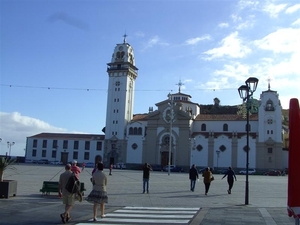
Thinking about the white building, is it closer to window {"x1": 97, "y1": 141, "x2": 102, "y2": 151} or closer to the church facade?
the church facade

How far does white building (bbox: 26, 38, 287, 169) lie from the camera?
70.2 m

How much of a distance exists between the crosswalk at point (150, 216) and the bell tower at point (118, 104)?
63.5 meters

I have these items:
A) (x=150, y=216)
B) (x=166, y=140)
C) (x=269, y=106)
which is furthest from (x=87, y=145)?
(x=150, y=216)

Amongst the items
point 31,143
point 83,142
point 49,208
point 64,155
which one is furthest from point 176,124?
point 49,208

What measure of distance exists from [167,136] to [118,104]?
43.0ft

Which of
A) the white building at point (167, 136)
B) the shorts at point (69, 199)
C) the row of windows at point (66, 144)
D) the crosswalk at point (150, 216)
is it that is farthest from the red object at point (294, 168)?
the row of windows at point (66, 144)

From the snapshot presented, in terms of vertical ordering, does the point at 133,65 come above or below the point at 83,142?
above

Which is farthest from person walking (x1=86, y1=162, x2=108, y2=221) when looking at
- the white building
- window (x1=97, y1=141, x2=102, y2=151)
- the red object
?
window (x1=97, y1=141, x2=102, y2=151)

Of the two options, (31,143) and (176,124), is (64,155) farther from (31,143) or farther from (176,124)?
(176,124)

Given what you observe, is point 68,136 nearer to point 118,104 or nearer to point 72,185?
point 118,104

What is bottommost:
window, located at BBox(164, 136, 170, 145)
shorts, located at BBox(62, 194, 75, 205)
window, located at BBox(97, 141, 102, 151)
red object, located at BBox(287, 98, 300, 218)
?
shorts, located at BBox(62, 194, 75, 205)

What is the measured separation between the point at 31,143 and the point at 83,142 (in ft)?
44.8

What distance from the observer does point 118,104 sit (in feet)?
257

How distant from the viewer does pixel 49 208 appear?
13.0 meters
